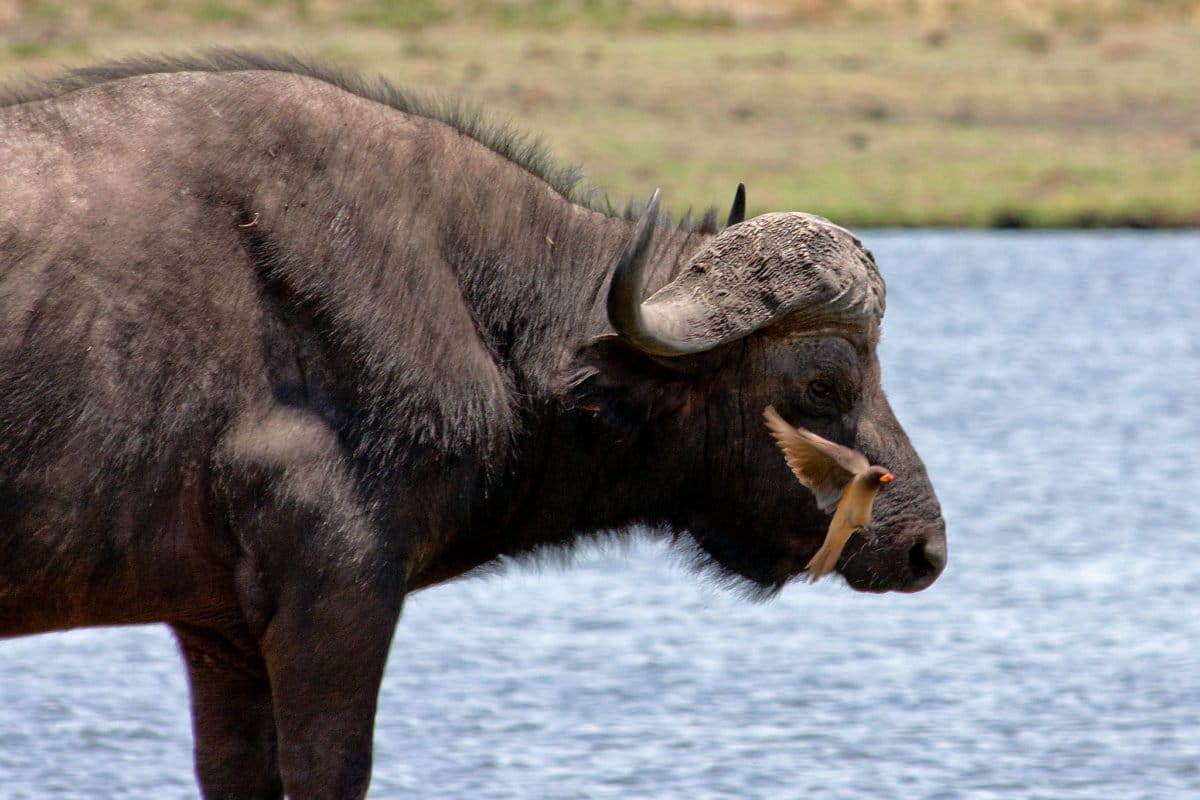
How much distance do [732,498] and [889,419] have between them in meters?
0.48

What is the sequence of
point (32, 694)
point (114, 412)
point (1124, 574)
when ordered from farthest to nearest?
point (1124, 574) → point (32, 694) → point (114, 412)

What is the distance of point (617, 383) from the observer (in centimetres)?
527

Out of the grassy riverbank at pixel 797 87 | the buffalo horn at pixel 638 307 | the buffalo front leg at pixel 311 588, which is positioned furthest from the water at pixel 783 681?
the grassy riverbank at pixel 797 87

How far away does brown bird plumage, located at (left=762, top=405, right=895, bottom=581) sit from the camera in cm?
530

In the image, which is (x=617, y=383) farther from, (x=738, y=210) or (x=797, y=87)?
(x=797, y=87)

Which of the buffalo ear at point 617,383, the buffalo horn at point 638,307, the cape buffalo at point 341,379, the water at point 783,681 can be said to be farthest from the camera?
the water at point 783,681

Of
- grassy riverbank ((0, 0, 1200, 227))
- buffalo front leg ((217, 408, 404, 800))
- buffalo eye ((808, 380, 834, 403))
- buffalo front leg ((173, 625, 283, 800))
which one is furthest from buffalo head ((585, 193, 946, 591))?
grassy riverbank ((0, 0, 1200, 227))

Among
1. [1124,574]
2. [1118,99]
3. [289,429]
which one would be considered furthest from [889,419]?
[1118,99]

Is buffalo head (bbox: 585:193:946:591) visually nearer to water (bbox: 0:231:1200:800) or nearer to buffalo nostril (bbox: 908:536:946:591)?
buffalo nostril (bbox: 908:536:946:591)

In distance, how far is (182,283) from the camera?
15.6ft

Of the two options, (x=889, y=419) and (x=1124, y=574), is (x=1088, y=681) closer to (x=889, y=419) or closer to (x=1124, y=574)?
(x=1124, y=574)

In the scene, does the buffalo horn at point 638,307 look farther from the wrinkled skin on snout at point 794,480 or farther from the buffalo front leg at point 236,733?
the buffalo front leg at point 236,733

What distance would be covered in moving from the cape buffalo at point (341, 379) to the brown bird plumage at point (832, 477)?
0.21 feet

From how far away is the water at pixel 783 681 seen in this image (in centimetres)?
745
